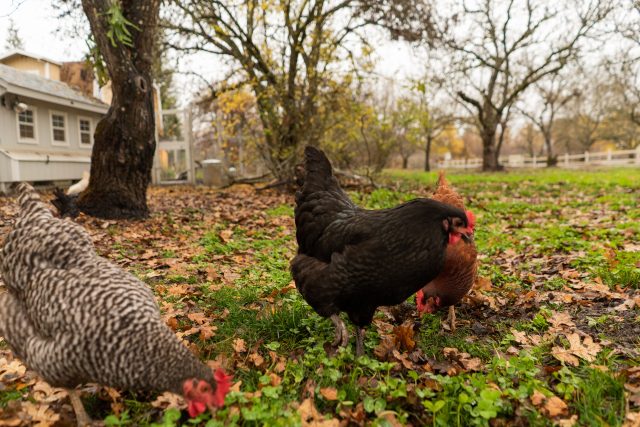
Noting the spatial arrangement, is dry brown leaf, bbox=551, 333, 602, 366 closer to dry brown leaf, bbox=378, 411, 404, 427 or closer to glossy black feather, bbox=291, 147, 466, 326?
glossy black feather, bbox=291, 147, 466, 326

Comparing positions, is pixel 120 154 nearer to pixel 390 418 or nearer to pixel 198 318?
pixel 198 318

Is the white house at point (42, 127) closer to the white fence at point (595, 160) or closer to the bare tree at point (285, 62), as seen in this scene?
the bare tree at point (285, 62)

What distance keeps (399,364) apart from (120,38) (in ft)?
22.8

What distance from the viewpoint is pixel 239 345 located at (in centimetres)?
324

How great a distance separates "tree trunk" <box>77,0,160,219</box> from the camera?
24.5 feet

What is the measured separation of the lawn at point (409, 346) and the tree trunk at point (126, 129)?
5.05ft

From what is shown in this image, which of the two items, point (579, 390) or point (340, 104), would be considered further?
point (340, 104)

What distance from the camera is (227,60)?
14.0 metres

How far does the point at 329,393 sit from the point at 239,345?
961 mm

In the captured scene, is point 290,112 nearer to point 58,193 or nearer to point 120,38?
point 120,38

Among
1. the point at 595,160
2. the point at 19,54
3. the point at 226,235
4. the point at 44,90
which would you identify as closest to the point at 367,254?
the point at 226,235

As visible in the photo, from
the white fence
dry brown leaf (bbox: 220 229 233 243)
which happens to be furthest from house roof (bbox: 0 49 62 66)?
the white fence

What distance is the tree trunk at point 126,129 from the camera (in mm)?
7457

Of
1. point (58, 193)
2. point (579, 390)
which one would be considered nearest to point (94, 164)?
point (58, 193)
